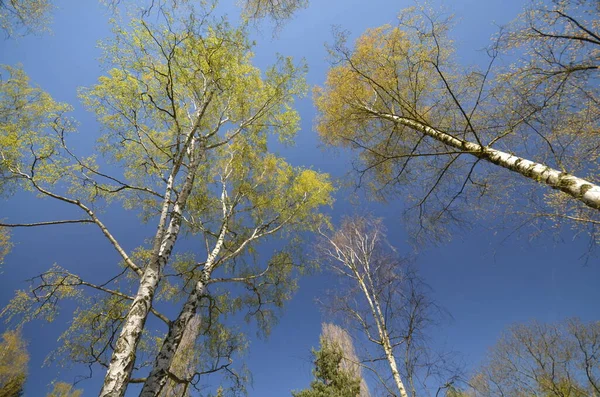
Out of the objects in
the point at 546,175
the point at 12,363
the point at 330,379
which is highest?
the point at 546,175

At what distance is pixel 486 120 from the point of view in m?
3.46

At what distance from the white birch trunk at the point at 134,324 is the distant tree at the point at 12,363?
23.5 m

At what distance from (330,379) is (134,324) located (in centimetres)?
1174

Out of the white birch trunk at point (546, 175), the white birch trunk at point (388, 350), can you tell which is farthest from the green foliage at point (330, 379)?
the white birch trunk at point (546, 175)

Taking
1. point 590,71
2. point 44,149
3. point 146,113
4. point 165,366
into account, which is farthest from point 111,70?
point 590,71

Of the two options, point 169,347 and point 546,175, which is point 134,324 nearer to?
point 169,347

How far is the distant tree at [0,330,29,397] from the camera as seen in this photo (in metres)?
16.7

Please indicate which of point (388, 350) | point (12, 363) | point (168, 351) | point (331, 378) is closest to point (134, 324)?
point (168, 351)

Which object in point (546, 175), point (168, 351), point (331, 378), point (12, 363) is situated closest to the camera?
point (546, 175)

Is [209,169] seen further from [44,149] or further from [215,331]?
[215,331]

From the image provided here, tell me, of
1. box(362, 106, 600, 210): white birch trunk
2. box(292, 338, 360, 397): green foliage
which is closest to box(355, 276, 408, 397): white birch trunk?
box(362, 106, 600, 210): white birch trunk

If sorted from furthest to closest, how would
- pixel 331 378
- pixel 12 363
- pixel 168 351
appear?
pixel 12 363 → pixel 331 378 → pixel 168 351

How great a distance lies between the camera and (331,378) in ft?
38.4

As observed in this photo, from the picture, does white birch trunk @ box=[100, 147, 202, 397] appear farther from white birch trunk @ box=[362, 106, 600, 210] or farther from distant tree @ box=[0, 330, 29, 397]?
distant tree @ box=[0, 330, 29, 397]
